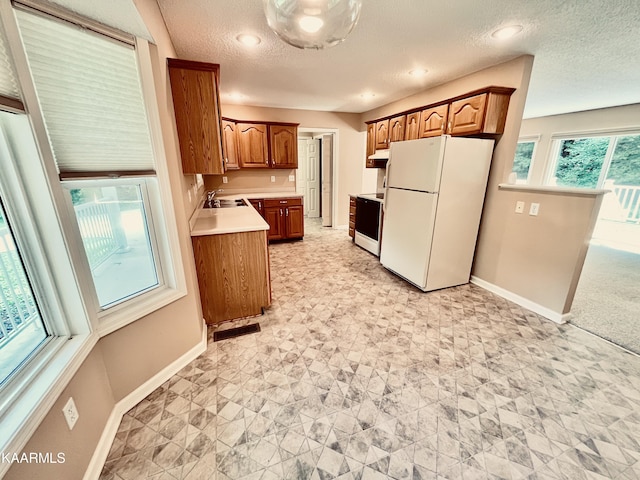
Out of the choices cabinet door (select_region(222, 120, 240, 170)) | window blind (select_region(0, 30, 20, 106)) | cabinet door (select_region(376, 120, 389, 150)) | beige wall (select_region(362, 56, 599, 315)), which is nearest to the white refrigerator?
beige wall (select_region(362, 56, 599, 315))

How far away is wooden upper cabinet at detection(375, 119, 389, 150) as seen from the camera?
3932 mm

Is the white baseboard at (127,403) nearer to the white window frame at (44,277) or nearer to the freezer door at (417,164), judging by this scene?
the white window frame at (44,277)

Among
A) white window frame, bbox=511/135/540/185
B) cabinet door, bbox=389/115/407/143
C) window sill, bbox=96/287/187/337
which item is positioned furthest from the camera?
white window frame, bbox=511/135/540/185

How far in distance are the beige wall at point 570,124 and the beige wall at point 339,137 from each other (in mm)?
3795

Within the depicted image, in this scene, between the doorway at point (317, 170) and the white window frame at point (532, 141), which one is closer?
the doorway at point (317, 170)

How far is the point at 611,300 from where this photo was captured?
2760mm

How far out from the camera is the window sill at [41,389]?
776 millimetres

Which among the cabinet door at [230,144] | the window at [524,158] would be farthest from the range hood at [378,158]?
the window at [524,158]

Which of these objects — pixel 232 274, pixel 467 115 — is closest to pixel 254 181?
pixel 232 274

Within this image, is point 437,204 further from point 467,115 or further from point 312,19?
point 312,19

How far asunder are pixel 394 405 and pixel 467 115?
2824 millimetres

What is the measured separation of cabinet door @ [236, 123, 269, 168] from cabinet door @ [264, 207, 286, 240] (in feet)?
2.76

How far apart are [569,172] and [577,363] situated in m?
5.19

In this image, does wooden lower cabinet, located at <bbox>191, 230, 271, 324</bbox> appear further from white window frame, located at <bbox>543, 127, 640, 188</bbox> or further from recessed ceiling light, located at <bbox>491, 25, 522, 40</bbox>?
white window frame, located at <bbox>543, 127, 640, 188</bbox>
